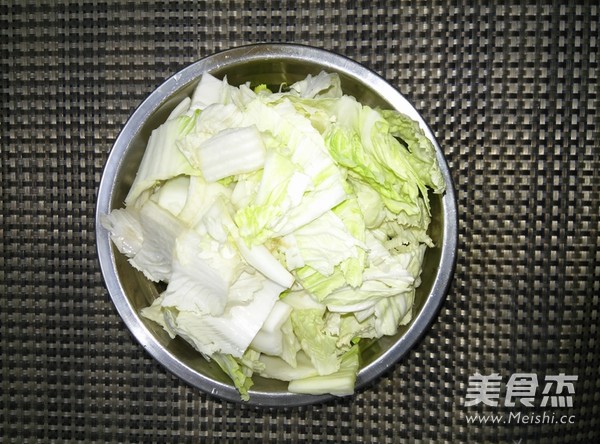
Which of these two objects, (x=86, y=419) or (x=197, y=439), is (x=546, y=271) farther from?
(x=86, y=419)

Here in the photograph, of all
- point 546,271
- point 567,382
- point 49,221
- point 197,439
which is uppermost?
point 49,221

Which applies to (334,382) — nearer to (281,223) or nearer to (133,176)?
(281,223)

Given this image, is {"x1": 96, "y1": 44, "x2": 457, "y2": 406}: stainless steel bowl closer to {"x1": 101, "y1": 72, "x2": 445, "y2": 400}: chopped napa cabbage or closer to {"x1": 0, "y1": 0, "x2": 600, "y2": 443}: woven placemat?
{"x1": 101, "y1": 72, "x2": 445, "y2": 400}: chopped napa cabbage

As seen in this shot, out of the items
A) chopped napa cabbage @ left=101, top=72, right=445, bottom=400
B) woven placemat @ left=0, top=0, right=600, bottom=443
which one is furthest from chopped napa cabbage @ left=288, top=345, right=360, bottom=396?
woven placemat @ left=0, top=0, right=600, bottom=443

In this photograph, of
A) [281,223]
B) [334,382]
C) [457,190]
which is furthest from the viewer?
[457,190]

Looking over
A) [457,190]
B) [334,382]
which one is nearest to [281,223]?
[334,382]

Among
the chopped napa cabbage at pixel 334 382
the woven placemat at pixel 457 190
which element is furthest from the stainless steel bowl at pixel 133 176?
the woven placemat at pixel 457 190

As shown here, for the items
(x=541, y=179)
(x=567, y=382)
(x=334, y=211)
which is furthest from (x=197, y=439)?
(x=541, y=179)
